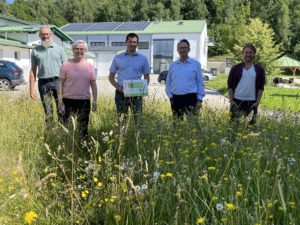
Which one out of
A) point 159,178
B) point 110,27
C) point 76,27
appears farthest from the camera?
point 76,27

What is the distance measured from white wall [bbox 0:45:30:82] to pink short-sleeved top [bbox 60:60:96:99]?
2487 centimetres

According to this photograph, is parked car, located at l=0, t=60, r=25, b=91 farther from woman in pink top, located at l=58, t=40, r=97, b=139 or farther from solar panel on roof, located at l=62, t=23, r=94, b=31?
solar panel on roof, located at l=62, t=23, r=94, b=31

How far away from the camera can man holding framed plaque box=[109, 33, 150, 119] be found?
4.88 meters

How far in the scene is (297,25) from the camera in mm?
74000

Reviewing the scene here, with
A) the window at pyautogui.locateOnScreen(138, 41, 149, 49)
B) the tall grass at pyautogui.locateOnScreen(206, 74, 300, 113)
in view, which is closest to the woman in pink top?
the tall grass at pyautogui.locateOnScreen(206, 74, 300, 113)

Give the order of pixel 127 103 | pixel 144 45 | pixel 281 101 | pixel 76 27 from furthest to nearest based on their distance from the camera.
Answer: pixel 76 27
pixel 144 45
pixel 281 101
pixel 127 103

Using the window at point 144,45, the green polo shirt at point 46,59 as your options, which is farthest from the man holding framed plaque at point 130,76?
the window at point 144,45

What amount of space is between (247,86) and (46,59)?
3101 millimetres

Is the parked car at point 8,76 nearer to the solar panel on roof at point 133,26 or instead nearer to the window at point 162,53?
the window at point 162,53

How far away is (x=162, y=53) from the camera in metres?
52.5

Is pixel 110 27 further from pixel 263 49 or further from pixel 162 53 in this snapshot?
pixel 263 49

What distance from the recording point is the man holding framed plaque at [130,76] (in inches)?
192

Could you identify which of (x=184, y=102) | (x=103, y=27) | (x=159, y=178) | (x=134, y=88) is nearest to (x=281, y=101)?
(x=184, y=102)

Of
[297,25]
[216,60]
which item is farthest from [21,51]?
[297,25]
